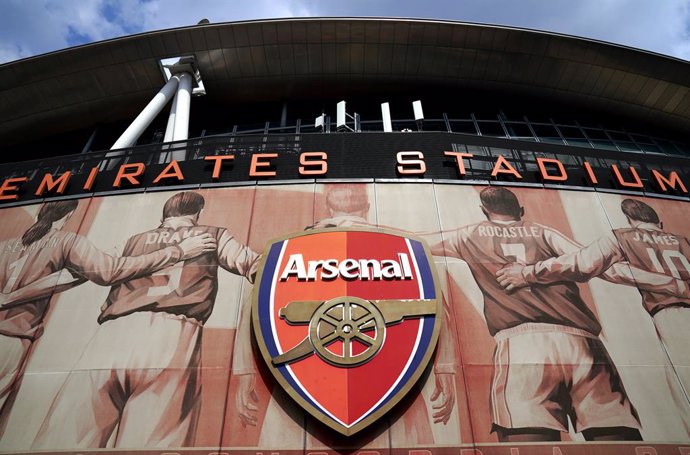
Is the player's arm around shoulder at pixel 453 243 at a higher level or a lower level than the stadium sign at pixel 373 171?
lower

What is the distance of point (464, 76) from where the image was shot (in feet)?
72.2

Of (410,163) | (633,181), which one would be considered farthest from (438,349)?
(633,181)

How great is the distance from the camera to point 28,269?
1249 cm

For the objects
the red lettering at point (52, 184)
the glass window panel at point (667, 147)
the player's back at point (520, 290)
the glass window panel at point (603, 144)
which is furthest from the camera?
the glass window panel at point (667, 147)

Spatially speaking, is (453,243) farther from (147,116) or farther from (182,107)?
(147,116)

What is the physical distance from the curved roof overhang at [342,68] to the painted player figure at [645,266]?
10902 millimetres

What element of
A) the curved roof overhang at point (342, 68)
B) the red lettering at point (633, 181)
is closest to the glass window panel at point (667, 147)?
the curved roof overhang at point (342, 68)

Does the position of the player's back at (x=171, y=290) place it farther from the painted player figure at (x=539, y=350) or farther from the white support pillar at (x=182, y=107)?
the white support pillar at (x=182, y=107)

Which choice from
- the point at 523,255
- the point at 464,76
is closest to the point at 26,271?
the point at 523,255

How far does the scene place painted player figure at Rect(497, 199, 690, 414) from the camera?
426 inches

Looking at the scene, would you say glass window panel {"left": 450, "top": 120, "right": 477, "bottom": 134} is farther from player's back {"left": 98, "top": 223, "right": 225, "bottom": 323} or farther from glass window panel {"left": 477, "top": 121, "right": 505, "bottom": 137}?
player's back {"left": 98, "top": 223, "right": 225, "bottom": 323}

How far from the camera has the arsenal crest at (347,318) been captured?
911cm

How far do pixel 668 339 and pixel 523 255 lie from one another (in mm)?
3839

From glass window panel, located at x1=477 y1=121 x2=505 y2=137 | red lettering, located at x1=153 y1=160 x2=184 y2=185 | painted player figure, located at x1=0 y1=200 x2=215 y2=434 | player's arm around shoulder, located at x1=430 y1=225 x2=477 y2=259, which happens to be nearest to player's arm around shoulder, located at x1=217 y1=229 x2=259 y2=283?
painted player figure, located at x1=0 y1=200 x2=215 y2=434
